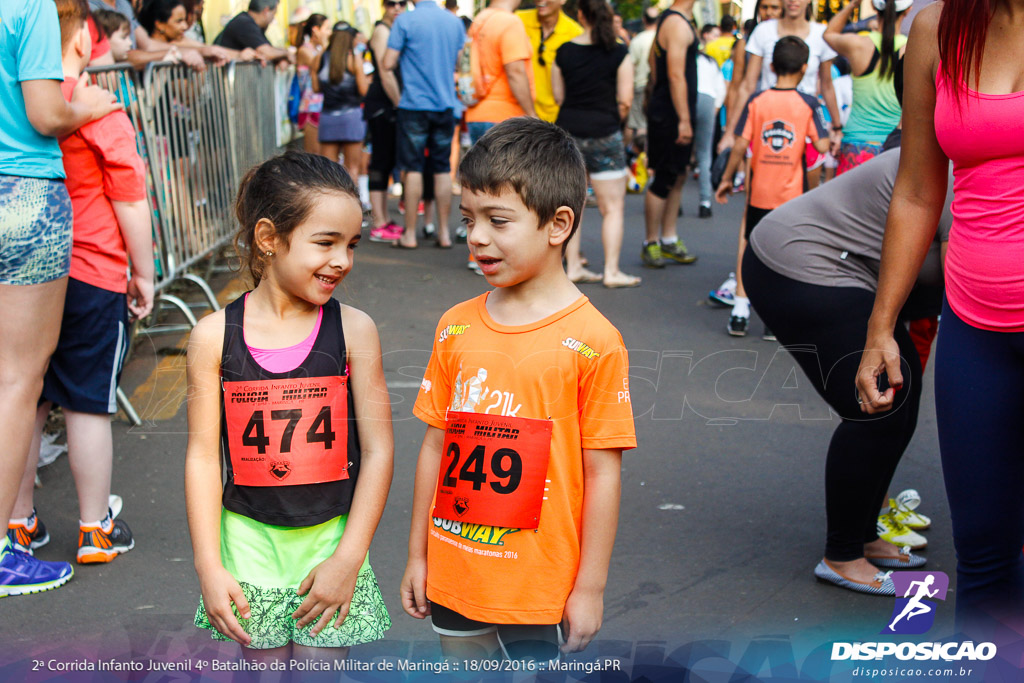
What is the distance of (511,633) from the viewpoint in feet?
6.91

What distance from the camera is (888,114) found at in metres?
6.33

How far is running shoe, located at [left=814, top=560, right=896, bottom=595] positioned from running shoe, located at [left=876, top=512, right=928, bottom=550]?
0.25 m

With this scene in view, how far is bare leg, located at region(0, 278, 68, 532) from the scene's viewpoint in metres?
3.22

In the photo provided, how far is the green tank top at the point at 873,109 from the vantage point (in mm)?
6312

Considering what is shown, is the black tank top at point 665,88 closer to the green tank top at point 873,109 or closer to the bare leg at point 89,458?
the green tank top at point 873,109

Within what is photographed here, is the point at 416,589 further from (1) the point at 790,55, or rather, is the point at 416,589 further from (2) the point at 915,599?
(1) the point at 790,55

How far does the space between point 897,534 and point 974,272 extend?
1.72 metres

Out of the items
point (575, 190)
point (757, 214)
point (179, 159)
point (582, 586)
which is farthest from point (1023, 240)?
point (179, 159)

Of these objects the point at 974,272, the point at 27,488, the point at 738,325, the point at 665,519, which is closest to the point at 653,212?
the point at 738,325

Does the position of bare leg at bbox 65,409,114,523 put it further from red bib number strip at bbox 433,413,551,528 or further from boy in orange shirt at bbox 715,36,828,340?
boy in orange shirt at bbox 715,36,828,340

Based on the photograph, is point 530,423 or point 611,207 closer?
point 530,423

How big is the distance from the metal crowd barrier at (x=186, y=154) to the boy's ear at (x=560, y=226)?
318 centimetres

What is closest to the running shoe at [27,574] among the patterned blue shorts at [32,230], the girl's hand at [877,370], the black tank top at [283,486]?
the patterned blue shorts at [32,230]

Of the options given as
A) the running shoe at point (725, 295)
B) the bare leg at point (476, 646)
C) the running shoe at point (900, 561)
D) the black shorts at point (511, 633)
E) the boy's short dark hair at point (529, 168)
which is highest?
the boy's short dark hair at point (529, 168)
